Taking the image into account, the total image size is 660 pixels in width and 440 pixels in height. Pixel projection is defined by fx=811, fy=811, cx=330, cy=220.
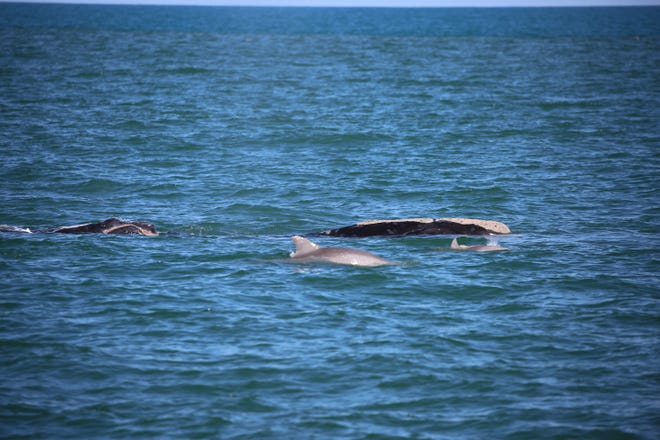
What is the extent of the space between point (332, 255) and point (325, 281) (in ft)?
3.01

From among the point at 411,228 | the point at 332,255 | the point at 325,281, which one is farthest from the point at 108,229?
the point at 411,228

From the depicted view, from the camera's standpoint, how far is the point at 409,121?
140ft

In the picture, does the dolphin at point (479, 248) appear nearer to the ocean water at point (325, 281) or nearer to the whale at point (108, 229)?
the ocean water at point (325, 281)

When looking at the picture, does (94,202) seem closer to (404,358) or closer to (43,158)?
(43,158)

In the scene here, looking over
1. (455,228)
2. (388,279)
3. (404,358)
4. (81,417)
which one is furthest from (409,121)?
(81,417)

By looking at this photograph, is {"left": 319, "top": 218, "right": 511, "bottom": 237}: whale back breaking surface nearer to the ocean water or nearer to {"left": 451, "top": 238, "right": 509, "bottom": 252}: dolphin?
the ocean water

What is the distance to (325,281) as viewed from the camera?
59.3 feet

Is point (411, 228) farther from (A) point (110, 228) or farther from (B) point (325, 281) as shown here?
(A) point (110, 228)

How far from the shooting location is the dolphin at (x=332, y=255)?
736 inches

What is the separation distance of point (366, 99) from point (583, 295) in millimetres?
34783

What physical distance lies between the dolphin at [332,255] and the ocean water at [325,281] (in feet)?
0.76

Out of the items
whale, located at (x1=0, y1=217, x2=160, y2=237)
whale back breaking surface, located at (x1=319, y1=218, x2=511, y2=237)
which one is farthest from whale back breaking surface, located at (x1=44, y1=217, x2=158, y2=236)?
Result: whale back breaking surface, located at (x1=319, y1=218, x2=511, y2=237)

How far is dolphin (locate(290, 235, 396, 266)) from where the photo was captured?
736 inches

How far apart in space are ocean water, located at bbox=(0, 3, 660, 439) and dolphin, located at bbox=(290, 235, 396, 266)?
0.23 m
